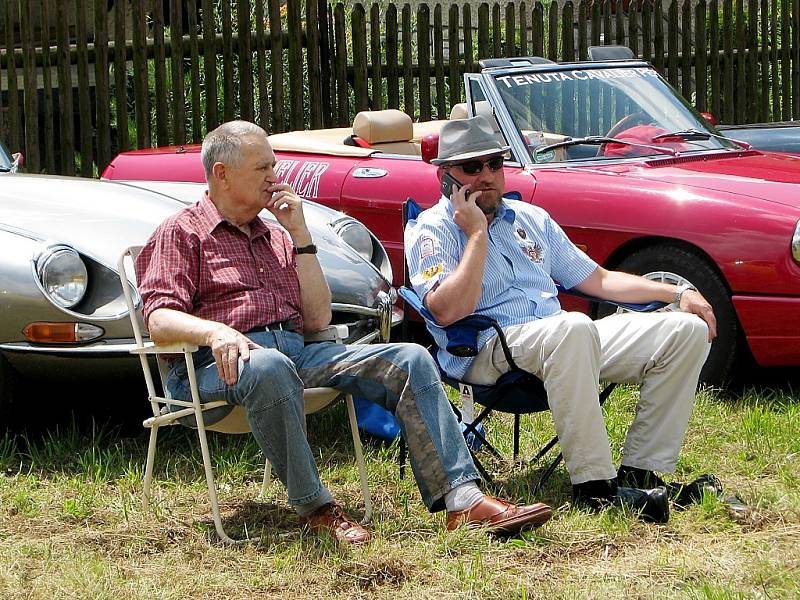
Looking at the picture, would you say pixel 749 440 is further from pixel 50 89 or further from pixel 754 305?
pixel 50 89

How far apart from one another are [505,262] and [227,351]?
4.09 feet

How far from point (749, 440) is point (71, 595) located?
2778 millimetres

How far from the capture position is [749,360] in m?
5.77

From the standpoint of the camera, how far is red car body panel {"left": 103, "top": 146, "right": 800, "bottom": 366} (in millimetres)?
5359

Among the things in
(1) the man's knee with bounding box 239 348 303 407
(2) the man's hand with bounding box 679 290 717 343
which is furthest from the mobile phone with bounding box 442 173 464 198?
(1) the man's knee with bounding box 239 348 303 407

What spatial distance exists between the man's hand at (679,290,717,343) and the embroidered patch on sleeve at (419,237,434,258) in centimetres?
94

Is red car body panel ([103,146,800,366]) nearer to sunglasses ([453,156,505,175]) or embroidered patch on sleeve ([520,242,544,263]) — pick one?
embroidered patch on sleeve ([520,242,544,263])

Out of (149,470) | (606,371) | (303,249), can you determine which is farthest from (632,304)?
(149,470)

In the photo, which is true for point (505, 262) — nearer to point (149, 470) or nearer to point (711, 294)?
point (711, 294)

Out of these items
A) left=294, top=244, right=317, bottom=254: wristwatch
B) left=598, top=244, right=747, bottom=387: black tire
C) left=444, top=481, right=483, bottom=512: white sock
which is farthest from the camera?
left=598, top=244, right=747, bottom=387: black tire

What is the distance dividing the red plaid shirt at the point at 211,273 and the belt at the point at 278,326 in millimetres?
20

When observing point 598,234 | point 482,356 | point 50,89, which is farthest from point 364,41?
point 482,356

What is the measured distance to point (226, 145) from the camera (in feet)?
13.8

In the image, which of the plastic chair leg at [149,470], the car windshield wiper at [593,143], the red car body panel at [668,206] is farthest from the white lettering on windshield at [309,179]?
the plastic chair leg at [149,470]
